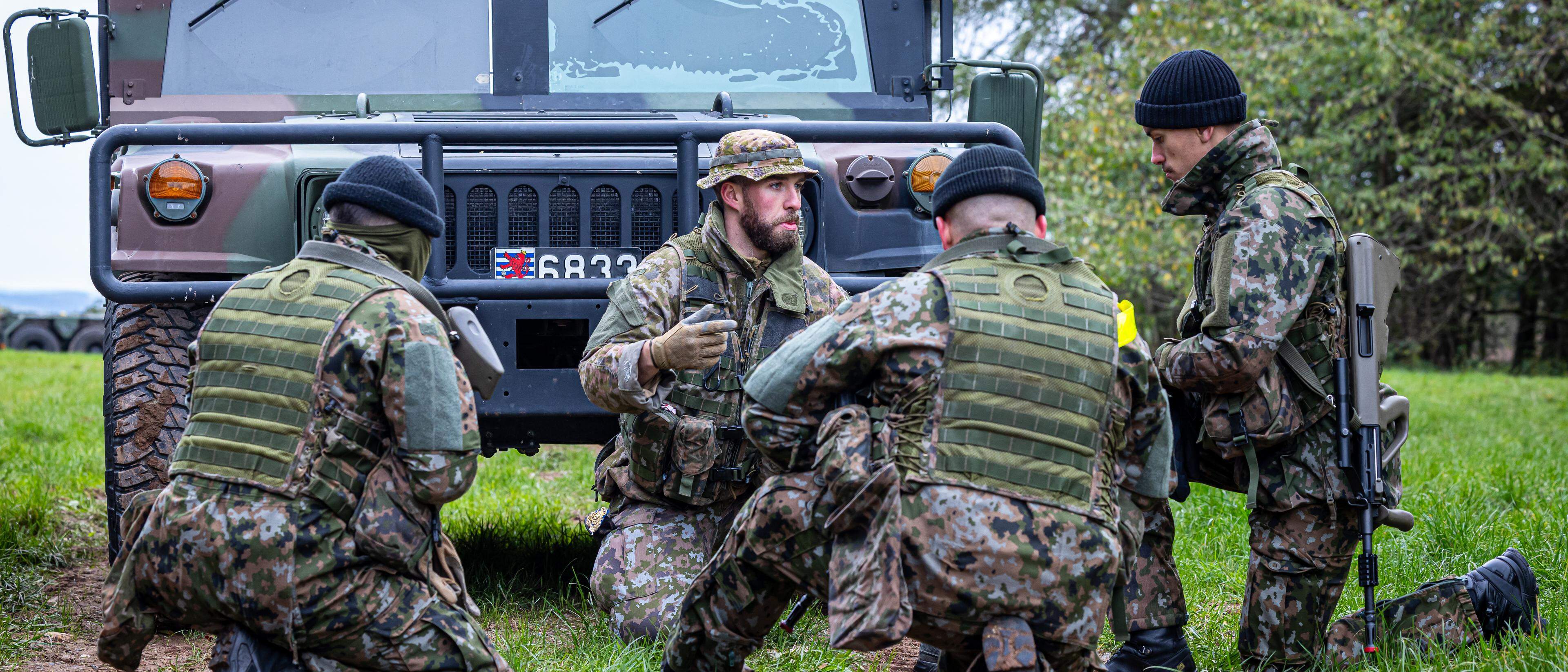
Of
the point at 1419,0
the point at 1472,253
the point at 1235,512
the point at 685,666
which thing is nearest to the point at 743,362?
the point at 685,666

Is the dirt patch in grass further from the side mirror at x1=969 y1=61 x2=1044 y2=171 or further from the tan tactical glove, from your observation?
the side mirror at x1=969 y1=61 x2=1044 y2=171

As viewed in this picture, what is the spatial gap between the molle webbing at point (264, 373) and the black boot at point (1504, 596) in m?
2.80

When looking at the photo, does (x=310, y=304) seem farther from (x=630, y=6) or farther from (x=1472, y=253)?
(x=1472, y=253)

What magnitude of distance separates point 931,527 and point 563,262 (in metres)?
1.78

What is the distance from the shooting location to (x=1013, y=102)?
4.32 meters

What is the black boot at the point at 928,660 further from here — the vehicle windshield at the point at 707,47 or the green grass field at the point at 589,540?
the vehicle windshield at the point at 707,47

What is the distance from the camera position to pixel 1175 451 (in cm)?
345

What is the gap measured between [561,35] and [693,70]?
47 cm

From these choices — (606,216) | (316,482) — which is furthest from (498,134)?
(316,482)

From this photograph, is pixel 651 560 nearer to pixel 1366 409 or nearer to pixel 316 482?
pixel 316 482

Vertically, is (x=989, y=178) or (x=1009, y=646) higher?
(x=989, y=178)

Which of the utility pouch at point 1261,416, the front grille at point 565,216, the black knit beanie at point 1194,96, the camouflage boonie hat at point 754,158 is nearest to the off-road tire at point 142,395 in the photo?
the front grille at point 565,216

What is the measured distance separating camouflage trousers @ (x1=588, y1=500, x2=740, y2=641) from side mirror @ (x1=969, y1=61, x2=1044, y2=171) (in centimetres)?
150

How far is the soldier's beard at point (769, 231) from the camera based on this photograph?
3.62 meters
